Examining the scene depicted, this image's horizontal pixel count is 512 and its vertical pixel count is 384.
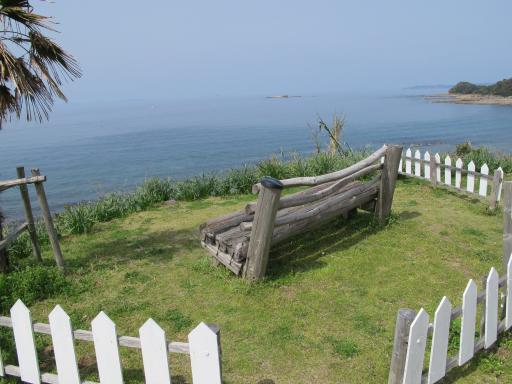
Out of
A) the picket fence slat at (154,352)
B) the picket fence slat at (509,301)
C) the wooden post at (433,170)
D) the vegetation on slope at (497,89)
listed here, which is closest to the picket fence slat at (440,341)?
the picket fence slat at (509,301)

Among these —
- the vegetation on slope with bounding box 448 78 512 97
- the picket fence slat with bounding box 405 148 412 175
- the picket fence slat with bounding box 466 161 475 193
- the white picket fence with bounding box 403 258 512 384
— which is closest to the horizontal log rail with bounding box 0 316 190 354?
the white picket fence with bounding box 403 258 512 384

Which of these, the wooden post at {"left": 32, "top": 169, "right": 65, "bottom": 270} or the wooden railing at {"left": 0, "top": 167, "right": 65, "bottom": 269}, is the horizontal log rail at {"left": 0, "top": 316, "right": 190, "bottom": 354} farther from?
the wooden post at {"left": 32, "top": 169, "right": 65, "bottom": 270}

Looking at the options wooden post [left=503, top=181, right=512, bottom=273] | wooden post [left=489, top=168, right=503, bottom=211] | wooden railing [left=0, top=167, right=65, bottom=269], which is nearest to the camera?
wooden post [left=503, top=181, right=512, bottom=273]

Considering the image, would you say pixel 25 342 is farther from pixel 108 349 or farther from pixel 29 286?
pixel 29 286

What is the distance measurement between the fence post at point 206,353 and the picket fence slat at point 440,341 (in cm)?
172

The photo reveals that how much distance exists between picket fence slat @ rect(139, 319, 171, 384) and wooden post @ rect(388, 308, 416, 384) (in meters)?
1.76

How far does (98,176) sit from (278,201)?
22678 mm

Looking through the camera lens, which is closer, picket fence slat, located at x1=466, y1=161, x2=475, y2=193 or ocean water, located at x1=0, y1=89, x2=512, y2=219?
picket fence slat, located at x1=466, y1=161, x2=475, y2=193

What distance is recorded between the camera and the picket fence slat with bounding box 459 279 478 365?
3.67 meters

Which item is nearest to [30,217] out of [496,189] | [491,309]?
[491,309]

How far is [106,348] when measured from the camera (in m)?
3.39

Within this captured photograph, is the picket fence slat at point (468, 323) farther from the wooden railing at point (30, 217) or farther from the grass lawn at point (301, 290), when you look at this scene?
the wooden railing at point (30, 217)

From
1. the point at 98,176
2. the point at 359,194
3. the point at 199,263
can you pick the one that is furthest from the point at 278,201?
the point at 98,176

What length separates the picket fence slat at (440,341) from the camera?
3.46 m
